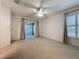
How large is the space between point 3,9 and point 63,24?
3.81 m

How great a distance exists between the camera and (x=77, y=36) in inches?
169

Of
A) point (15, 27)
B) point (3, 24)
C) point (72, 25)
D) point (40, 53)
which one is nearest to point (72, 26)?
point (72, 25)

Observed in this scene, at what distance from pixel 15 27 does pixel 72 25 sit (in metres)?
4.54

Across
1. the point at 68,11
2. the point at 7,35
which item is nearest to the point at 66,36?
the point at 68,11

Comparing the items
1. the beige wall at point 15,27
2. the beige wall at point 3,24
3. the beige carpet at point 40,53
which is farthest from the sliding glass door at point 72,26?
the beige wall at point 15,27

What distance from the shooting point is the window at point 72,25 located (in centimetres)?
431

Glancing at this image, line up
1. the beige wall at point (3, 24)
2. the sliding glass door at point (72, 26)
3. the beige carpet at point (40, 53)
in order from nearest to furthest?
1. the beige carpet at point (40, 53)
2. the beige wall at point (3, 24)
3. the sliding glass door at point (72, 26)

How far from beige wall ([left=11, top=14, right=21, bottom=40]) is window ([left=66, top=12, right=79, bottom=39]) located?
4.14 metres

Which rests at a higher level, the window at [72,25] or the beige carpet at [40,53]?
the window at [72,25]

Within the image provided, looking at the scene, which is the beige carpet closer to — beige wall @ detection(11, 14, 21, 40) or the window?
the window

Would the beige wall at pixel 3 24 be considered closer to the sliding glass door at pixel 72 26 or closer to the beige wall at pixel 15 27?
the beige wall at pixel 15 27

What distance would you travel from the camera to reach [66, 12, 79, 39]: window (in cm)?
431

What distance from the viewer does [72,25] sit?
4.64 meters

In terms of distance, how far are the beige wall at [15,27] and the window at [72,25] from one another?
13.6ft
